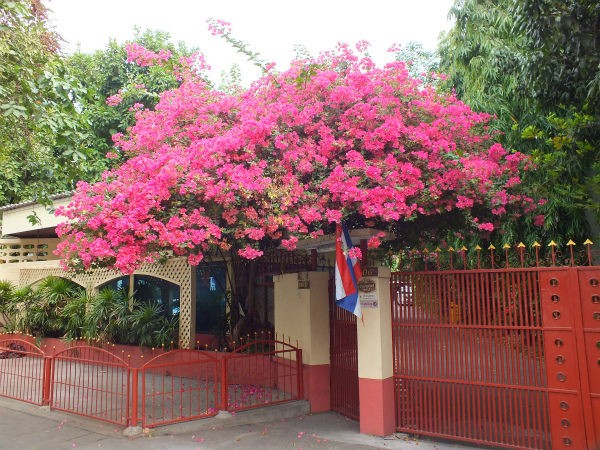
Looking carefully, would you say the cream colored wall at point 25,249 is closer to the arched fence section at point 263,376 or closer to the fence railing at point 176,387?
the fence railing at point 176,387

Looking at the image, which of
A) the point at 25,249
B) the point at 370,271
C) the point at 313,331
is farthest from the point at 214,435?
the point at 25,249

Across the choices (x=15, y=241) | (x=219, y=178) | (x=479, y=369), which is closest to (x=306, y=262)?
(x=219, y=178)

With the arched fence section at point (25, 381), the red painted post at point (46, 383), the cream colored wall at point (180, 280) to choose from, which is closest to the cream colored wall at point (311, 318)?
the cream colored wall at point (180, 280)

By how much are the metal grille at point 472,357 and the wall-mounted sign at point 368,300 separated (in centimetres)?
38

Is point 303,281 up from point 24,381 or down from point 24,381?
up

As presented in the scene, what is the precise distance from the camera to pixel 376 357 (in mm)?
6676

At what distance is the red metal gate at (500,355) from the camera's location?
545 cm

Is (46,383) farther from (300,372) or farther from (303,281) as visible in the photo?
(303,281)

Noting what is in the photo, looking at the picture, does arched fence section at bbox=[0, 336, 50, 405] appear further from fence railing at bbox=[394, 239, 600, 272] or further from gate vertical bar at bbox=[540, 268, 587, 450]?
gate vertical bar at bbox=[540, 268, 587, 450]

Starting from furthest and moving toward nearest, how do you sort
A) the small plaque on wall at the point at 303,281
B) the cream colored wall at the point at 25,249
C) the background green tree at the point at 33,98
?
the cream colored wall at the point at 25,249 < the small plaque on wall at the point at 303,281 < the background green tree at the point at 33,98

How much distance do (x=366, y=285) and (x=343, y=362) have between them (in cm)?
165

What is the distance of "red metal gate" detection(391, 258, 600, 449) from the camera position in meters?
5.45

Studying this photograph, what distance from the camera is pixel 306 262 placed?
9.62 meters

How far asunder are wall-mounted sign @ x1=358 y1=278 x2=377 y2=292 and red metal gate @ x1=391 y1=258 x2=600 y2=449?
349mm
